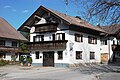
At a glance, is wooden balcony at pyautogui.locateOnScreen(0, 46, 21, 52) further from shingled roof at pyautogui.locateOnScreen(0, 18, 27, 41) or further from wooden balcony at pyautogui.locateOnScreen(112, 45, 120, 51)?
wooden balcony at pyautogui.locateOnScreen(112, 45, 120, 51)

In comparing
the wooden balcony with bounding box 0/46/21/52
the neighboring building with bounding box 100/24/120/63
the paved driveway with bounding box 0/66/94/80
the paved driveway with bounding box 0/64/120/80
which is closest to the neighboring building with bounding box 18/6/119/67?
the wooden balcony with bounding box 0/46/21/52

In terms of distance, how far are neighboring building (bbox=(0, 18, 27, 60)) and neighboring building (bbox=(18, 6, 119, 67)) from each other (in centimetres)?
672

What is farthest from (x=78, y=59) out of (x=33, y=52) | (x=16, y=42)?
(x=16, y=42)

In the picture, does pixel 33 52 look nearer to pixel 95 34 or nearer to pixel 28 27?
pixel 28 27

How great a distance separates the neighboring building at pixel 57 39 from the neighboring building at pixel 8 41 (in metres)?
6.72

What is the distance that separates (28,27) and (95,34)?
12252mm

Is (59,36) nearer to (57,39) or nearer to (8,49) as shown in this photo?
(57,39)

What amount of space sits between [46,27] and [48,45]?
3.12m

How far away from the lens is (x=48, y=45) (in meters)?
34.5

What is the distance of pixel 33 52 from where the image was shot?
37844 mm

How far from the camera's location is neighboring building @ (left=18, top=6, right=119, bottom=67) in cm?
3344

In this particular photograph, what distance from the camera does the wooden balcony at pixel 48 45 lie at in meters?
32.9

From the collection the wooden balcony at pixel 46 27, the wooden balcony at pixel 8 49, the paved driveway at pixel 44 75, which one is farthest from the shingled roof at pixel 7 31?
the paved driveway at pixel 44 75

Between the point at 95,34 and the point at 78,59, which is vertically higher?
the point at 95,34
